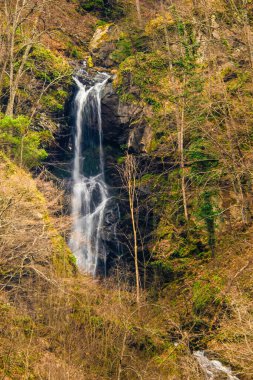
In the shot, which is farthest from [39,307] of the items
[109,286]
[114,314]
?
[109,286]

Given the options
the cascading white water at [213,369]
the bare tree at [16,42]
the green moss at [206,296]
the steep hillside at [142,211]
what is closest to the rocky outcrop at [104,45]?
the steep hillside at [142,211]

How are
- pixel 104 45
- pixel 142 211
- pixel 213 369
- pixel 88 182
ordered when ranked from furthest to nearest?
pixel 104 45
pixel 88 182
pixel 142 211
pixel 213 369

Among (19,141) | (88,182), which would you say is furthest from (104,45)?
(19,141)

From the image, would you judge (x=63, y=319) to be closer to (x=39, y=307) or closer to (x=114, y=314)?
(x=39, y=307)

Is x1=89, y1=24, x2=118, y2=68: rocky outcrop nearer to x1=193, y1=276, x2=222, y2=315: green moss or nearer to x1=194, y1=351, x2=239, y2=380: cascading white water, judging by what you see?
x1=193, y1=276, x2=222, y2=315: green moss

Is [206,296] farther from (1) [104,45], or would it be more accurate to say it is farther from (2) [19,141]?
(1) [104,45]

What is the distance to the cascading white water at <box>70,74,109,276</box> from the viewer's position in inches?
851

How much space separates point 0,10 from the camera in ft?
88.4

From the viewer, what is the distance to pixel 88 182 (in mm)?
23938

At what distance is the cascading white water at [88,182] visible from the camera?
21.6 meters

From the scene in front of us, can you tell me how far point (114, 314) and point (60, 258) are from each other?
9.75ft

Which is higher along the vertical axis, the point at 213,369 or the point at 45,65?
the point at 45,65

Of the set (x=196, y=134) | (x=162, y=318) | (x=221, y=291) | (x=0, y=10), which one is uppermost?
(x=0, y=10)

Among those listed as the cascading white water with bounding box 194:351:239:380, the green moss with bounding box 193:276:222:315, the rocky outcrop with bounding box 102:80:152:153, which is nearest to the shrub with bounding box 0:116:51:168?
the rocky outcrop with bounding box 102:80:152:153
